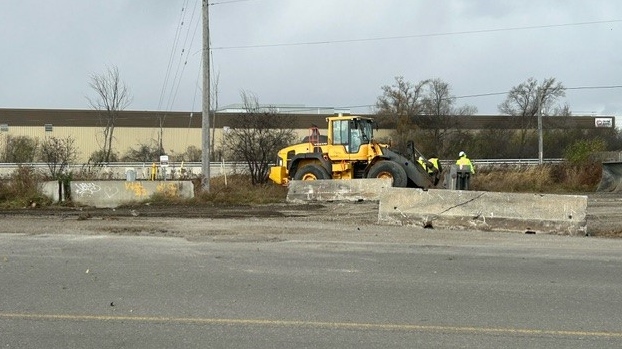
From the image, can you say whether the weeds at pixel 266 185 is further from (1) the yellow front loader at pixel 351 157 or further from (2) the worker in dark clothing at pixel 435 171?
(2) the worker in dark clothing at pixel 435 171

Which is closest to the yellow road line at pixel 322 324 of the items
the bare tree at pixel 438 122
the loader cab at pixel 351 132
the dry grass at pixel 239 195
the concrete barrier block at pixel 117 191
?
the concrete barrier block at pixel 117 191

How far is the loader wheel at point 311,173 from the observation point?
23952 mm

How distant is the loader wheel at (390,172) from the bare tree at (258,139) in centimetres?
865

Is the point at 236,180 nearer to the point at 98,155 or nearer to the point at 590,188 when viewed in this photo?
the point at 590,188

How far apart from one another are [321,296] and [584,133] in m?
69.1

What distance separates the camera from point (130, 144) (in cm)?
6544

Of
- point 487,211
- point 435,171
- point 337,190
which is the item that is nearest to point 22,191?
point 337,190

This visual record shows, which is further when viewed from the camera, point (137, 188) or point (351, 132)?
point (351, 132)

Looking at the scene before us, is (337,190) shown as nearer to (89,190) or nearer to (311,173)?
(311,173)

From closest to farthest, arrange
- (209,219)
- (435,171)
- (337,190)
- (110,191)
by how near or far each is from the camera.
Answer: (209,219), (110,191), (337,190), (435,171)

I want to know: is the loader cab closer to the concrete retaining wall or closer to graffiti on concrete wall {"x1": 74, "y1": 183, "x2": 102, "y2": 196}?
the concrete retaining wall

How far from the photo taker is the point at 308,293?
7.99m

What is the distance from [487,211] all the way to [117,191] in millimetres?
12155

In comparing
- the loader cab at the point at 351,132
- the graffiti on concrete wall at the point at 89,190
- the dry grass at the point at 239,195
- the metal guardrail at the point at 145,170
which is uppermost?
the loader cab at the point at 351,132
